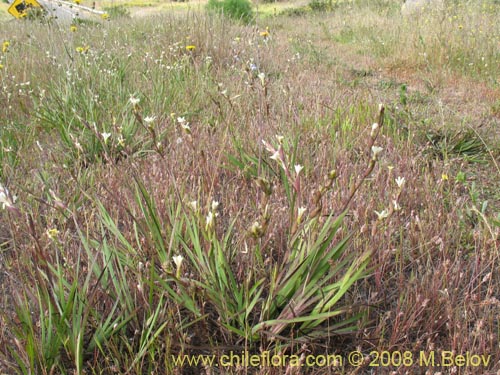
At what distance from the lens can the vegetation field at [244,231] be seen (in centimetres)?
126

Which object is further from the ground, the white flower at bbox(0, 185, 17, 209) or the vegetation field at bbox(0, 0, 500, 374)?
the white flower at bbox(0, 185, 17, 209)

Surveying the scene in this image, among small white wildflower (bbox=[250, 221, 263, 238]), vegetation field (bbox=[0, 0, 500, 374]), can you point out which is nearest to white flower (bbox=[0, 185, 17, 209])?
vegetation field (bbox=[0, 0, 500, 374])

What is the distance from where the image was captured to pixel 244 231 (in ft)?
5.31

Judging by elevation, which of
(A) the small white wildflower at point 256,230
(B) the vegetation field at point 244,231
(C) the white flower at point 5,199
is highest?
(C) the white flower at point 5,199

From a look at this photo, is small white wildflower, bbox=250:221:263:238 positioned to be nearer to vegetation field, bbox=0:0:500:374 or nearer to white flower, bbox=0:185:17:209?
vegetation field, bbox=0:0:500:374

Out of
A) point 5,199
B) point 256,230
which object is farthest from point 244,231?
point 5,199

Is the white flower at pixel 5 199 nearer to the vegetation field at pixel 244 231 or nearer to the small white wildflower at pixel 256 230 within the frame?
the vegetation field at pixel 244 231

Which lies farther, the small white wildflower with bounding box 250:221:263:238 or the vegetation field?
the vegetation field

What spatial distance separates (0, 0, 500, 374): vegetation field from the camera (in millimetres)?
1265

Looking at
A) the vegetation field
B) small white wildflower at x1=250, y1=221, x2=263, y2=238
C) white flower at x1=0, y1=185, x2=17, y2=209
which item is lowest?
the vegetation field

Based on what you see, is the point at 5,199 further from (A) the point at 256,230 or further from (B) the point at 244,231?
(B) the point at 244,231

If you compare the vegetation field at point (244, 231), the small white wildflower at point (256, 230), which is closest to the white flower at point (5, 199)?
the vegetation field at point (244, 231)

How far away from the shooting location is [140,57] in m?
4.88

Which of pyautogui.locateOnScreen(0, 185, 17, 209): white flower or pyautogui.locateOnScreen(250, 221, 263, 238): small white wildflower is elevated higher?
pyautogui.locateOnScreen(0, 185, 17, 209): white flower
